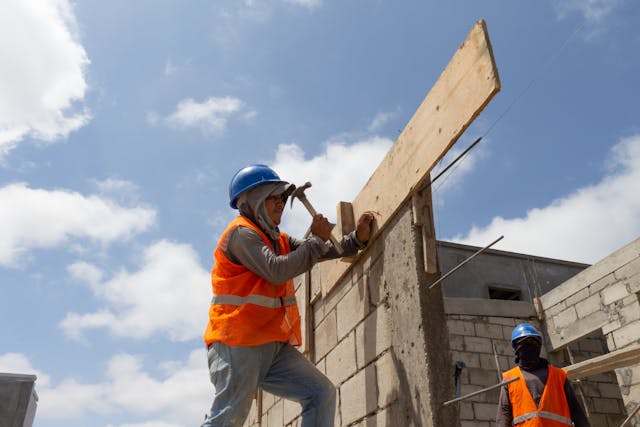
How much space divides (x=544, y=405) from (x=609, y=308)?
5049mm

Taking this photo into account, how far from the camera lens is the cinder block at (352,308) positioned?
3.45 metres

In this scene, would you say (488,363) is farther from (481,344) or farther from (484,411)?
(484,411)

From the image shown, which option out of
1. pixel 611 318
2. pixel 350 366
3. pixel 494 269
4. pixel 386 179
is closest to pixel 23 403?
pixel 350 366

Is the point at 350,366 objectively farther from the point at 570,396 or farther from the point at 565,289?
the point at 565,289

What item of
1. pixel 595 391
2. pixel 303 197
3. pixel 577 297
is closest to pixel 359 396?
pixel 303 197

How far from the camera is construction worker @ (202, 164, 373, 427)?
8.70 ft

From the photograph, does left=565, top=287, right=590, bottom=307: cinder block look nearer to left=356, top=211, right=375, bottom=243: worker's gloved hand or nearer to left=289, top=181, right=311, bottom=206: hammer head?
left=356, top=211, right=375, bottom=243: worker's gloved hand

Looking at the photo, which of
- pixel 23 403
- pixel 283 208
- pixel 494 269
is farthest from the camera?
pixel 494 269

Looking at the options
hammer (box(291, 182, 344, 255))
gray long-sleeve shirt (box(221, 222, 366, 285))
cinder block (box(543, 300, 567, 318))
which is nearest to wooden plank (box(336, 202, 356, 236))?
hammer (box(291, 182, 344, 255))

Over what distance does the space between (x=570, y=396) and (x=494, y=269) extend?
28.3 feet

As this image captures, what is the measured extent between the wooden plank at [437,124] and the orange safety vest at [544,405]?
4.26ft

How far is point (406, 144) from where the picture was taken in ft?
10.2

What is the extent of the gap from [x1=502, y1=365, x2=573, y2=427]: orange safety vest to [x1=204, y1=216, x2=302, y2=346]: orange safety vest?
1.47 meters

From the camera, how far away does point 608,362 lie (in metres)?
3.68
